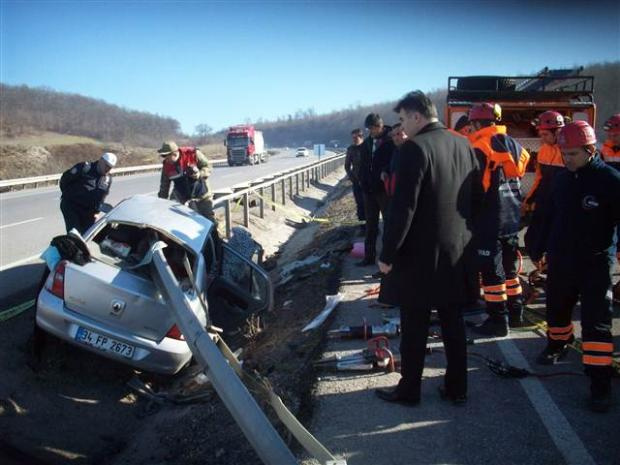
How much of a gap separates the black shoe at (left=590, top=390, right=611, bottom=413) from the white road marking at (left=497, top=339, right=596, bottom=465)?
0.22 meters

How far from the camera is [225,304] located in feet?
18.5

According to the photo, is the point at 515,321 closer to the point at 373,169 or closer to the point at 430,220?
the point at 430,220

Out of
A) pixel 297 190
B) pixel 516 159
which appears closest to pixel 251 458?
pixel 516 159

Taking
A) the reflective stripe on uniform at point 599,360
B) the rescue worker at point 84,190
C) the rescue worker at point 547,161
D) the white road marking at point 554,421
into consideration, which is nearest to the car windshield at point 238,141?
the rescue worker at point 84,190

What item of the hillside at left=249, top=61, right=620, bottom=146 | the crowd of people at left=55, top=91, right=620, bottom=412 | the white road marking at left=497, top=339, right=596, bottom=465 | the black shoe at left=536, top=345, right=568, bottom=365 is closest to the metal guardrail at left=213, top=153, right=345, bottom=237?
the crowd of people at left=55, top=91, right=620, bottom=412

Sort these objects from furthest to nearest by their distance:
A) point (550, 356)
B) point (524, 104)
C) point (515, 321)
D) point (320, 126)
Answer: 1. point (320, 126)
2. point (524, 104)
3. point (515, 321)
4. point (550, 356)

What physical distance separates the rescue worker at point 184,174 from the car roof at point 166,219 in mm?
2270

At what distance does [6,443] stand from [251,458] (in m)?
1.82

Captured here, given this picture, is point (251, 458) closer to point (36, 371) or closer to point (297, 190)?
point (36, 371)

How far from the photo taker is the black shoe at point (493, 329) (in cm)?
475

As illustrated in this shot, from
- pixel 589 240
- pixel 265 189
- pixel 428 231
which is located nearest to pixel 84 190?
pixel 428 231

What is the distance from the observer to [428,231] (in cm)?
320

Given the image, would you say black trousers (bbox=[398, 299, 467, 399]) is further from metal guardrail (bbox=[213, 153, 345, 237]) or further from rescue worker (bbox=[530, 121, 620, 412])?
metal guardrail (bbox=[213, 153, 345, 237])

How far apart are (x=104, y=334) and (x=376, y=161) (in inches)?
151
